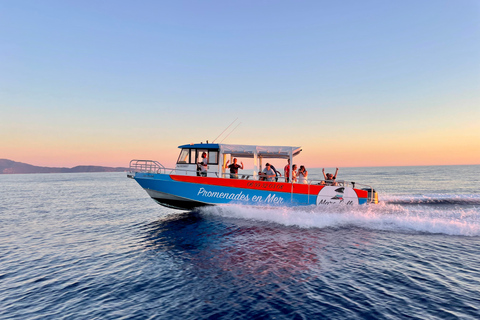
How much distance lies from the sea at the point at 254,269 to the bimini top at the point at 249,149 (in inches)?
116

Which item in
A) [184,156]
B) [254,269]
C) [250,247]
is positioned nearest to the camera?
[254,269]

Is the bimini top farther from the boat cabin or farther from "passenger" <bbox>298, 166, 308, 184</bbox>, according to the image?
"passenger" <bbox>298, 166, 308, 184</bbox>

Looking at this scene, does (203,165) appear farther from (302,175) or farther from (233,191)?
(302,175)

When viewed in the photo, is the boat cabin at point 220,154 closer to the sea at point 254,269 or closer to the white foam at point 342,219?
the white foam at point 342,219

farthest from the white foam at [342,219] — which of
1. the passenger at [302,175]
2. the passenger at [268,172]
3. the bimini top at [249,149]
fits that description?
the bimini top at [249,149]

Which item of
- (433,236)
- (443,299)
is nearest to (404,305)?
(443,299)

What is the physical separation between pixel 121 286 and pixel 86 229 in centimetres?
905

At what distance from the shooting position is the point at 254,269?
671 cm

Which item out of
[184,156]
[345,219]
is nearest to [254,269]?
[345,219]

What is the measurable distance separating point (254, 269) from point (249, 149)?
7.16 meters

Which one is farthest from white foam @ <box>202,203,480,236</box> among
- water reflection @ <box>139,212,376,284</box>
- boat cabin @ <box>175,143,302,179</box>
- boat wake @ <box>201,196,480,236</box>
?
boat cabin @ <box>175,143,302,179</box>

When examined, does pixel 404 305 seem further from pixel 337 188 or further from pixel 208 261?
pixel 337 188

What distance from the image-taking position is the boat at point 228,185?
12.5 metres

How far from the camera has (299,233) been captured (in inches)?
418
